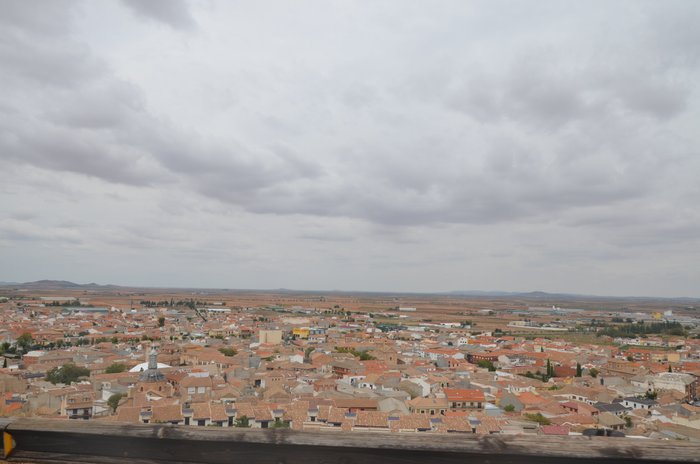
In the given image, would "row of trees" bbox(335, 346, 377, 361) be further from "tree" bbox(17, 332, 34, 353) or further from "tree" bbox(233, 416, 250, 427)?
"tree" bbox(17, 332, 34, 353)

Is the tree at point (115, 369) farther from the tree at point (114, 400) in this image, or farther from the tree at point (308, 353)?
the tree at point (308, 353)

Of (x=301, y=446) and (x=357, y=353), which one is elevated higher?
(x=301, y=446)

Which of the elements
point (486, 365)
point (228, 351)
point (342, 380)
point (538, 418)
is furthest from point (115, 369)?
point (486, 365)

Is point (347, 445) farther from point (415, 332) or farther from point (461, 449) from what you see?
point (415, 332)

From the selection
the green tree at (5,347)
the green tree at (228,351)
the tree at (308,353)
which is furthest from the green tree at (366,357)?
the green tree at (5,347)

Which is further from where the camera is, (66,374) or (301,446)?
(66,374)

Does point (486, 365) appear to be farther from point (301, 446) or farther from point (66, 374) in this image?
point (301, 446)

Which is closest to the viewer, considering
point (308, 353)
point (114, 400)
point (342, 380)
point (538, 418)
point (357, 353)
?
point (538, 418)
